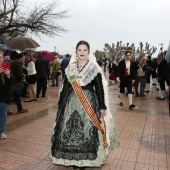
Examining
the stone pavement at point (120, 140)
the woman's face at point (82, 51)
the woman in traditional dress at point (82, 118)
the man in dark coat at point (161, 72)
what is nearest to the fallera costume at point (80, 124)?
the woman in traditional dress at point (82, 118)

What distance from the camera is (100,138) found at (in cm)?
364

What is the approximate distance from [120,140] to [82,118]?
1.82 meters

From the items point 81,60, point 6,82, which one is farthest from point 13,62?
point 81,60

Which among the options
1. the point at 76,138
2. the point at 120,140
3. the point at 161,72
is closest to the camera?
the point at 76,138

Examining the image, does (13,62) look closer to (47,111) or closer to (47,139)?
(47,111)

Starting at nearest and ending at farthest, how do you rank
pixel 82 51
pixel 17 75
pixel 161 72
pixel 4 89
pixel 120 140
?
pixel 82 51, pixel 4 89, pixel 120 140, pixel 17 75, pixel 161 72

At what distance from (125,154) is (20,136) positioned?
209cm

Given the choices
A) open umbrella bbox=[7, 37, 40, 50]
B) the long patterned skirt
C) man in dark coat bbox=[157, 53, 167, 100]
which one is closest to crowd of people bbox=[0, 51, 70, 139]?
open umbrella bbox=[7, 37, 40, 50]

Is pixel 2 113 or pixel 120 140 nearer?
pixel 2 113

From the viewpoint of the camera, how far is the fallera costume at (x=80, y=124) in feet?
11.7

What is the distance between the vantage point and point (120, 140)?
17.0 ft

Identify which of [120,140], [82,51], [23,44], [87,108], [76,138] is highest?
[23,44]

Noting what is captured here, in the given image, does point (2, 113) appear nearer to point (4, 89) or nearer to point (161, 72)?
point (4, 89)

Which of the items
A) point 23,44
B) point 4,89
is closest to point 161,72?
point 23,44
